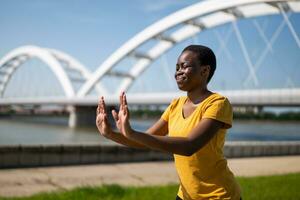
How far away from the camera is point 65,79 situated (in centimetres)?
5231

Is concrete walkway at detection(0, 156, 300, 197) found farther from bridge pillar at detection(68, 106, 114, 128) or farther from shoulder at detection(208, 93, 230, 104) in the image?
bridge pillar at detection(68, 106, 114, 128)

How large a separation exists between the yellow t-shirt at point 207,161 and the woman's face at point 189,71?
3.7 inches

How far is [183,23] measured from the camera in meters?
38.8

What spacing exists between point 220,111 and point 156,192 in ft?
11.2

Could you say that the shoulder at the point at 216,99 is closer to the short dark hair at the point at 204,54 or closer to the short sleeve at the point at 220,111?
the short sleeve at the point at 220,111

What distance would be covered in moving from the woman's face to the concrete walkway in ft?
11.5

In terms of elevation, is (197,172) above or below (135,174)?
above

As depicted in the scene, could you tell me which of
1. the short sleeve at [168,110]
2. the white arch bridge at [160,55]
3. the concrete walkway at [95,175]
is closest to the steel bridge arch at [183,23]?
the white arch bridge at [160,55]

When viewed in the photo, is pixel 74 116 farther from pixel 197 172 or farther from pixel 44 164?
pixel 197 172

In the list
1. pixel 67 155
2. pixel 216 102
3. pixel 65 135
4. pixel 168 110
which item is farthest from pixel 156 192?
pixel 65 135

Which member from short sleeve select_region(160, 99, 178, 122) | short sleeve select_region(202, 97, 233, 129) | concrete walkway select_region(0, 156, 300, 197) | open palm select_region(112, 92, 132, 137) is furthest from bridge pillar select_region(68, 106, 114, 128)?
open palm select_region(112, 92, 132, 137)

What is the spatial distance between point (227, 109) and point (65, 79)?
5138 cm

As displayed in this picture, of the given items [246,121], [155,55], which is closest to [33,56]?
[155,55]

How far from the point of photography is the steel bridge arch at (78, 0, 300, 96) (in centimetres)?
3428
